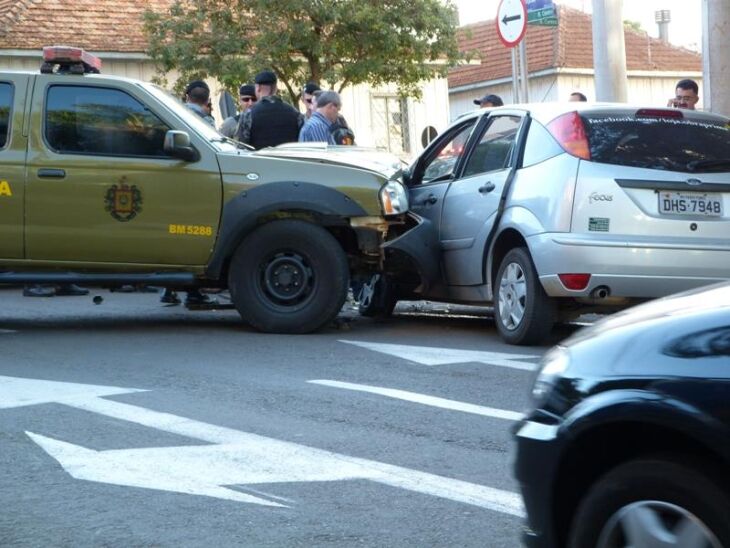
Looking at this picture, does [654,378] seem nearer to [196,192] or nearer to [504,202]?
[504,202]

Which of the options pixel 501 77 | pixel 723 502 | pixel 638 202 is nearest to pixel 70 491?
pixel 723 502

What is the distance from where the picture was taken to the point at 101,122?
11.2 metres

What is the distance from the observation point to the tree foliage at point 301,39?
1074 inches

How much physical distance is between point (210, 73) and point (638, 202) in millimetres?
18941

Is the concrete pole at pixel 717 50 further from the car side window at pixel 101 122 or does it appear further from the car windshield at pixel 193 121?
the car side window at pixel 101 122

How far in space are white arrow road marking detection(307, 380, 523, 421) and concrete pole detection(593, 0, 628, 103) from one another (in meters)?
9.16

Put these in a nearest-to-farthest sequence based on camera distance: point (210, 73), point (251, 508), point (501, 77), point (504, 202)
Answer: point (251, 508) → point (504, 202) → point (210, 73) → point (501, 77)

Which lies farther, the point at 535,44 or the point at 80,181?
the point at 535,44

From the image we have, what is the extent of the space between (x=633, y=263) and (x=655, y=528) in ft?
20.0

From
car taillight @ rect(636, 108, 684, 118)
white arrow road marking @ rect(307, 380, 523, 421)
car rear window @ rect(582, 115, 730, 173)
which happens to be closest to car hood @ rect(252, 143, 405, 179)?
car rear window @ rect(582, 115, 730, 173)

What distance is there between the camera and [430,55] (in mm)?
29297

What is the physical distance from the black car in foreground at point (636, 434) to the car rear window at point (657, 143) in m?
5.61

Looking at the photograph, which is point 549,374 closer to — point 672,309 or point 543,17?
point 672,309

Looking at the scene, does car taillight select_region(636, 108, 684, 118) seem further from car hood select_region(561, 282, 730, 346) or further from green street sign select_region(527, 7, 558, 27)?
green street sign select_region(527, 7, 558, 27)
